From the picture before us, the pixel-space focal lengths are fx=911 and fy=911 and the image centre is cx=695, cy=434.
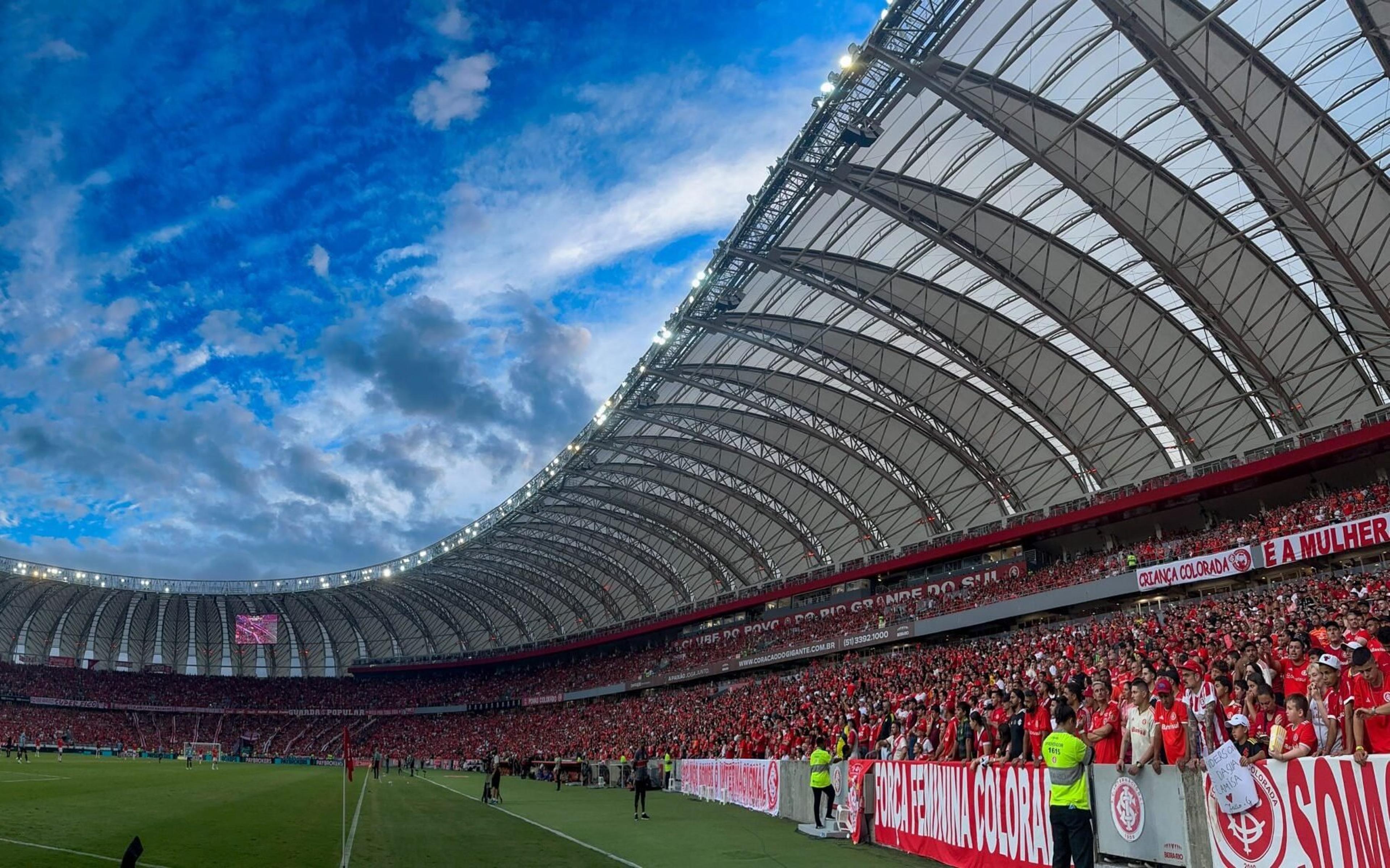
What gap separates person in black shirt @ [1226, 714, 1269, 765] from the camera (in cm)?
775

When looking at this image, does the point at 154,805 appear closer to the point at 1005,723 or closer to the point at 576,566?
the point at 1005,723

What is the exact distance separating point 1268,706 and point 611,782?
38.5m

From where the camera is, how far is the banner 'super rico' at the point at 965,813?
1033 centimetres

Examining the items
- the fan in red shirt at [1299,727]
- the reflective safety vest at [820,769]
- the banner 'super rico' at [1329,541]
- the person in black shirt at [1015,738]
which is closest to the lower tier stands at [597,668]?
the banner 'super rico' at [1329,541]

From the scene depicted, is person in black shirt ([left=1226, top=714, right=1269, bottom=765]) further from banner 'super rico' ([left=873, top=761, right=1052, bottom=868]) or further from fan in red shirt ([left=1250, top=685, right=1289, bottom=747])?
banner 'super rico' ([left=873, top=761, right=1052, bottom=868])

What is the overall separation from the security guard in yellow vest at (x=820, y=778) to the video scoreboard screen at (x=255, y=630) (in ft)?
284

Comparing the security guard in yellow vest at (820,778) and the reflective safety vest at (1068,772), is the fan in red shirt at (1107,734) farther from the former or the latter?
the security guard in yellow vest at (820,778)

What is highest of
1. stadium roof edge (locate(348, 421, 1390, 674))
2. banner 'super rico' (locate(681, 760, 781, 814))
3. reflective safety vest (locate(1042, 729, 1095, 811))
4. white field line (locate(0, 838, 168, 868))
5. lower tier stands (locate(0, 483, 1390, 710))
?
stadium roof edge (locate(348, 421, 1390, 674))

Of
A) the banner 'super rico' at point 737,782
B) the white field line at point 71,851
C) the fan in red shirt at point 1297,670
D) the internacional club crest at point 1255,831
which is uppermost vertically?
the fan in red shirt at point 1297,670

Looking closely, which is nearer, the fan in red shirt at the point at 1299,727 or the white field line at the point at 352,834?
the fan in red shirt at the point at 1299,727

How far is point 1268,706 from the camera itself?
856 centimetres

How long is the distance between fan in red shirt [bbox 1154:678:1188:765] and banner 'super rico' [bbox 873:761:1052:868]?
149cm

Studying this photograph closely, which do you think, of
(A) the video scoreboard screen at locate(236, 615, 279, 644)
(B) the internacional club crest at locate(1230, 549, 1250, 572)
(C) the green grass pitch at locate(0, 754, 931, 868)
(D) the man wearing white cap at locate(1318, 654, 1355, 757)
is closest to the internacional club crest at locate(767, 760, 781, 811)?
(C) the green grass pitch at locate(0, 754, 931, 868)

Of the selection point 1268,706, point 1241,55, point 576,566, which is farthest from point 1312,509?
Answer: point 576,566
